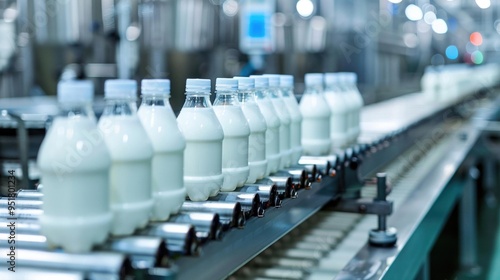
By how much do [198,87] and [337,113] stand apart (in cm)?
78

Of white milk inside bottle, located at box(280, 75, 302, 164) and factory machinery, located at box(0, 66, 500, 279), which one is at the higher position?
white milk inside bottle, located at box(280, 75, 302, 164)

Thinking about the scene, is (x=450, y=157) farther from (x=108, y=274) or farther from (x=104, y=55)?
(x=104, y=55)

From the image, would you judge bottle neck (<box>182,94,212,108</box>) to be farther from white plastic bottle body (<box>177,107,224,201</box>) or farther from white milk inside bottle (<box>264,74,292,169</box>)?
white milk inside bottle (<box>264,74,292,169</box>)

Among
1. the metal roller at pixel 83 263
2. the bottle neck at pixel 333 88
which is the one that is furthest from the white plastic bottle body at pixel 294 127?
the metal roller at pixel 83 263

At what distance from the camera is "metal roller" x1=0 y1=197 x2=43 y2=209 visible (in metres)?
0.96

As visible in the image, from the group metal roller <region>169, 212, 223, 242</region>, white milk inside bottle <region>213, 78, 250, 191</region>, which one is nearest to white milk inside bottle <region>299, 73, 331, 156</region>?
white milk inside bottle <region>213, 78, 250, 191</region>

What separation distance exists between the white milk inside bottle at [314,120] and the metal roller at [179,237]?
2.39 ft

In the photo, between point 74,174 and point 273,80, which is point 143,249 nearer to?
point 74,174

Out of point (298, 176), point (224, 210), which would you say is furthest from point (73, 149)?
point (298, 176)

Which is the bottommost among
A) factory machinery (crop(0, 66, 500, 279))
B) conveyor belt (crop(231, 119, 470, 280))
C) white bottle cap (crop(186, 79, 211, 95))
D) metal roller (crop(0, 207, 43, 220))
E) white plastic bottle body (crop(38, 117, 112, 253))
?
conveyor belt (crop(231, 119, 470, 280))

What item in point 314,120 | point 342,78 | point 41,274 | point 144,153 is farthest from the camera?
point 342,78

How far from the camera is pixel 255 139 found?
3.69 ft

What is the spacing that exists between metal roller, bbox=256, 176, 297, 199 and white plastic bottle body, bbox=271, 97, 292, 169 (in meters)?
0.09

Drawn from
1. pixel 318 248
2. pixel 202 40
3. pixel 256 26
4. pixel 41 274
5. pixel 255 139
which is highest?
pixel 256 26
